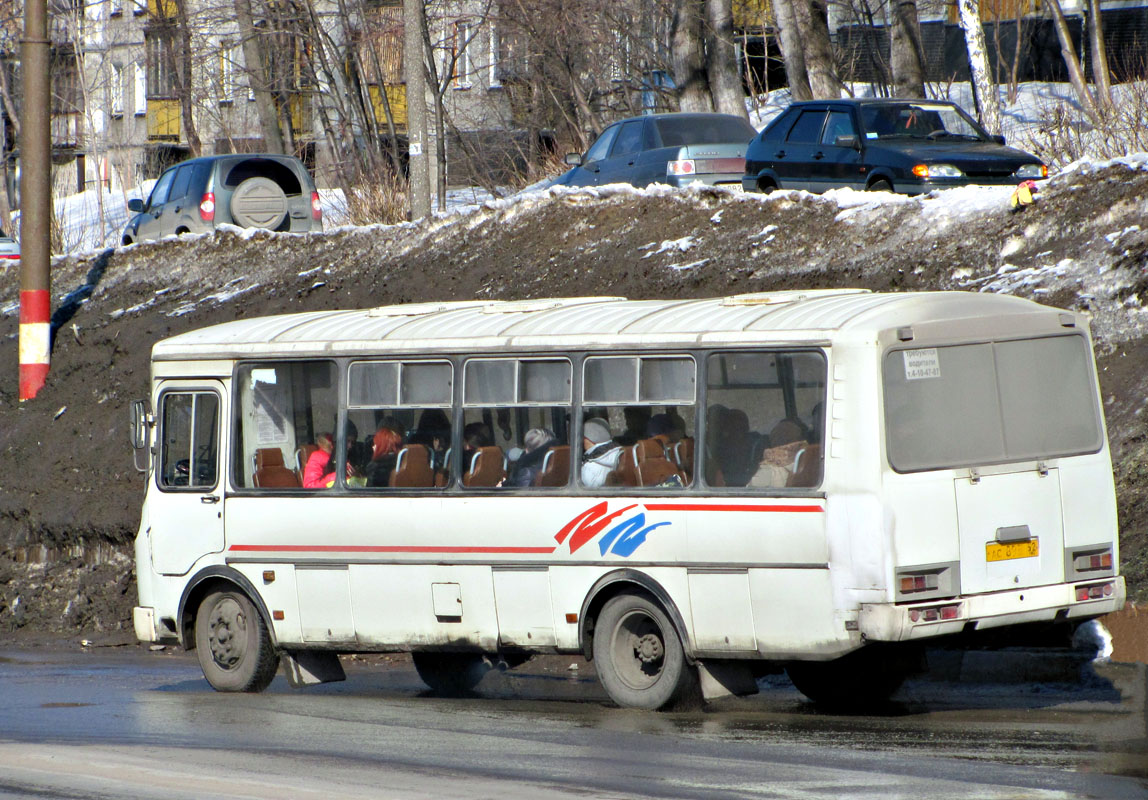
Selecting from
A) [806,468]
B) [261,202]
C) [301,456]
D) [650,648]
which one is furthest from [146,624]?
[261,202]

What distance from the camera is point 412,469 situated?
10797mm

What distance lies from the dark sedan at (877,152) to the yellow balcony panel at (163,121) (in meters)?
37.5

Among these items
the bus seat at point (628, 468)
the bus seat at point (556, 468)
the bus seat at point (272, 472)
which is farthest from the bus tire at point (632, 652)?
the bus seat at point (272, 472)

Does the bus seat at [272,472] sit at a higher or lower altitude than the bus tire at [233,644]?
higher

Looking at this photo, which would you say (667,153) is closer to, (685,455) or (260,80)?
(685,455)

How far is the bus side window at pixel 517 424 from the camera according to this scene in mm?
10227

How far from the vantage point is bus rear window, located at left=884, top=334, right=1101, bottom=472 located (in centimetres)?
902

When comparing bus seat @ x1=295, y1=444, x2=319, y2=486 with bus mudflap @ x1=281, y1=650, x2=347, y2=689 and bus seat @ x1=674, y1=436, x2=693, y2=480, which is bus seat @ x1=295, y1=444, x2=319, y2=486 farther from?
bus seat @ x1=674, y1=436, x2=693, y2=480

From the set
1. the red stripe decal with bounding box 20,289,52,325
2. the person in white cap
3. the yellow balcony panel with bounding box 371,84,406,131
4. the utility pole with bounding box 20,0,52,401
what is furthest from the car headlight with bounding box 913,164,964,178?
the yellow balcony panel with bounding box 371,84,406,131

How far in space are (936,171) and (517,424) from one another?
10.8m

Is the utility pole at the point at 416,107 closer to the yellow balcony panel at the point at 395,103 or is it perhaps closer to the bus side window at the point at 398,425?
the bus side window at the point at 398,425

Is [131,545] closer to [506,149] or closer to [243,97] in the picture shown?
[506,149]

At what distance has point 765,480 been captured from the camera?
939cm

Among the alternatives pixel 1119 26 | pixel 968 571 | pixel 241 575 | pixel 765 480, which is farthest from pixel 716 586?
pixel 1119 26
